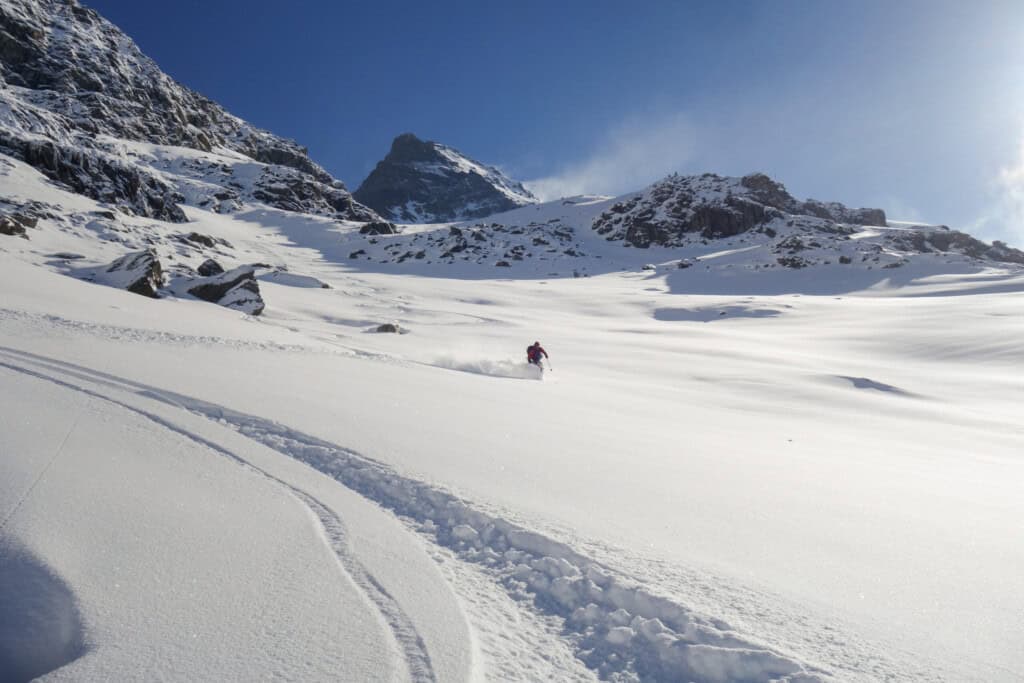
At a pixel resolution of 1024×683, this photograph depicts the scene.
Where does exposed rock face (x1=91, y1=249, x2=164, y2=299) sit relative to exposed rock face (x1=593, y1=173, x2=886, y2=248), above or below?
below

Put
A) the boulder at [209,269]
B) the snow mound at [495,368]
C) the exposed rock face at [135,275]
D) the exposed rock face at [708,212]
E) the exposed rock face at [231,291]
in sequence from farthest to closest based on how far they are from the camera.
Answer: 1. the exposed rock face at [708,212]
2. the boulder at [209,269]
3. the exposed rock face at [231,291]
4. the exposed rock face at [135,275]
5. the snow mound at [495,368]

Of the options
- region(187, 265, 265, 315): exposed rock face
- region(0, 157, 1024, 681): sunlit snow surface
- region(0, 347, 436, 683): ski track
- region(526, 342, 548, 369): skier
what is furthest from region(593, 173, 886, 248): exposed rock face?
region(0, 347, 436, 683): ski track

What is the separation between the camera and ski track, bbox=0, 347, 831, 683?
2.31 metres

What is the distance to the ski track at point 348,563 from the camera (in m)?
2.21

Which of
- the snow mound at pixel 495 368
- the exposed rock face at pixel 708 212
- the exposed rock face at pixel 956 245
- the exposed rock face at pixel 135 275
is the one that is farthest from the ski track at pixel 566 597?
the exposed rock face at pixel 956 245

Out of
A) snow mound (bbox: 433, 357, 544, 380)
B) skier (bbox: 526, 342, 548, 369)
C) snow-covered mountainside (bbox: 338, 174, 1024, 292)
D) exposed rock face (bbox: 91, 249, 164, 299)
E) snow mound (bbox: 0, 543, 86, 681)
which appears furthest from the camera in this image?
snow-covered mountainside (bbox: 338, 174, 1024, 292)

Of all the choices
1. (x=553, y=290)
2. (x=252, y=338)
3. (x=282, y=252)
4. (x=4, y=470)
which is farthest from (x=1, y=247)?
(x=282, y=252)

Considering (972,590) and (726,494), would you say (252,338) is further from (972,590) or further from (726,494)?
(972,590)

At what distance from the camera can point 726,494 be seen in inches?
174

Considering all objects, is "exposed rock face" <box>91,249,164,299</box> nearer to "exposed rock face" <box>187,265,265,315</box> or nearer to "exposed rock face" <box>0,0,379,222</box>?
"exposed rock face" <box>187,265,265,315</box>

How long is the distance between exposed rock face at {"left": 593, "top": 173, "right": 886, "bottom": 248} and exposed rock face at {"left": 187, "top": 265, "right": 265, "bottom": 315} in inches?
3041

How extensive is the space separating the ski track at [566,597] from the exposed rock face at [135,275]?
559 inches

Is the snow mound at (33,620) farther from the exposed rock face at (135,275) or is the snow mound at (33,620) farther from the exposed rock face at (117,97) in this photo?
the exposed rock face at (117,97)

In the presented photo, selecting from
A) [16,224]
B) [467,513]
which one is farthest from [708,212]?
[467,513]
